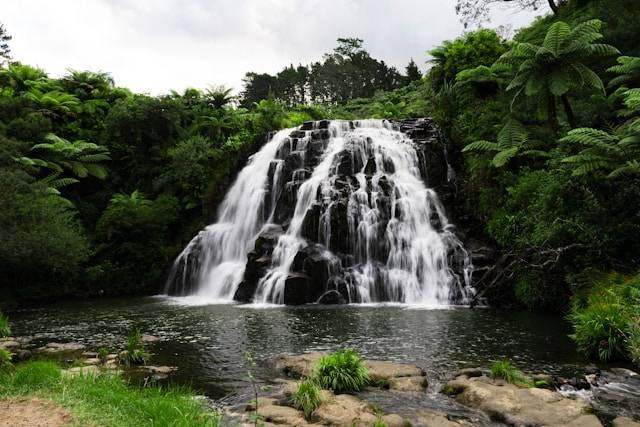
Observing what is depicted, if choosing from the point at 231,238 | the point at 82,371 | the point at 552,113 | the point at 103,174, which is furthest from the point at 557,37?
the point at 103,174

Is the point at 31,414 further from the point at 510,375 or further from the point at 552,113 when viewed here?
the point at 552,113

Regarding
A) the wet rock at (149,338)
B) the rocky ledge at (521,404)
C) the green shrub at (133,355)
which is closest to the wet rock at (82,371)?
the green shrub at (133,355)

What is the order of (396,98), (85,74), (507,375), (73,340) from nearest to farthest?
1. (507,375)
2. (73,340)
3. (85,74)
4. (396,98)

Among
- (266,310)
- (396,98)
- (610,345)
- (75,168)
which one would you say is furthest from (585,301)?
(396,98)

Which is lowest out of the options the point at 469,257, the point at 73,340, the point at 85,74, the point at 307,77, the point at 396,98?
the point at 73,340

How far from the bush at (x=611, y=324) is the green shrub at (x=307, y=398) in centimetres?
542

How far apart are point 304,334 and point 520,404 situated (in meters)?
5.90

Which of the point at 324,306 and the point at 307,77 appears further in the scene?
the point at 307,77

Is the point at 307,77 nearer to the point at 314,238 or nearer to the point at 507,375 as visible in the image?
the point at 314,238

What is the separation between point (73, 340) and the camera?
1121cm

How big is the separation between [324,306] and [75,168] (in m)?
15.6

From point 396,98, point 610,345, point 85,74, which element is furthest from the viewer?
point 396,98

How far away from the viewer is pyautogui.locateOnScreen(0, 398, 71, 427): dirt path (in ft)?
16.2

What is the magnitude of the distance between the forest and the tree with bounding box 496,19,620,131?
0.05m
